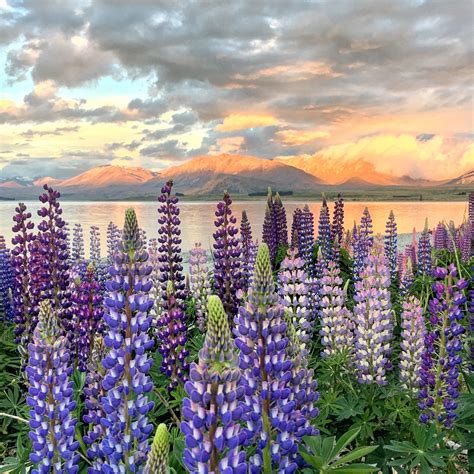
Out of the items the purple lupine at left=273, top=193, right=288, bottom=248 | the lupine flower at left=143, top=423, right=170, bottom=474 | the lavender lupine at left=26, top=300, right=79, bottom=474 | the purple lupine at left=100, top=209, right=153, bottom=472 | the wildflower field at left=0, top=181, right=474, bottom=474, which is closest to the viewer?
the lupine flower at left=143, top=423, right=170, bottom=474

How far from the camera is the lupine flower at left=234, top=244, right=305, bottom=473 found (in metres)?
2.94

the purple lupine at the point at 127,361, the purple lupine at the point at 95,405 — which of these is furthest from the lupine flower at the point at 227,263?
the purple lupine at the point at 127,361

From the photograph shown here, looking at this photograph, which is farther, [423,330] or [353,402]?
[423,330]

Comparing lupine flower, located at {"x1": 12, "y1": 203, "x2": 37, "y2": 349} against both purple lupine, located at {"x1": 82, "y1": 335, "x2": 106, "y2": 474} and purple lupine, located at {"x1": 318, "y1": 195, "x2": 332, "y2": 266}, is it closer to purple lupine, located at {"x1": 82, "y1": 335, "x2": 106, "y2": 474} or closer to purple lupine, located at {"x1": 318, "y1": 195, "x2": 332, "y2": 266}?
purple lupine, located at {"x1": 82, "y1": 335, "x2": 106, "y2": 474}

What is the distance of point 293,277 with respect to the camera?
5.65 m

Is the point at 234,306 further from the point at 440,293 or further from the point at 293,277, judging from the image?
the point at 440,293

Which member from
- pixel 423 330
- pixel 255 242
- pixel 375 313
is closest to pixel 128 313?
pixel 375 313

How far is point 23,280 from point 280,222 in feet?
19.1

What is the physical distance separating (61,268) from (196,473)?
4528 mm

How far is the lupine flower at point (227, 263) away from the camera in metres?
6.68

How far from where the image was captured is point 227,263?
6680mm

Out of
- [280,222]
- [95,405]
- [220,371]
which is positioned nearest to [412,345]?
[95,405]

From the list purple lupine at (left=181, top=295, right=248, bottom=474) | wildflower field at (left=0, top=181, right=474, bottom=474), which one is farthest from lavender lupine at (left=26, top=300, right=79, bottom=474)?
purple lupine at (left=181, top=295, right=248, bottom=474)

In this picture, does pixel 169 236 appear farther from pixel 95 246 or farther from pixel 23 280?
pixel 95 246
